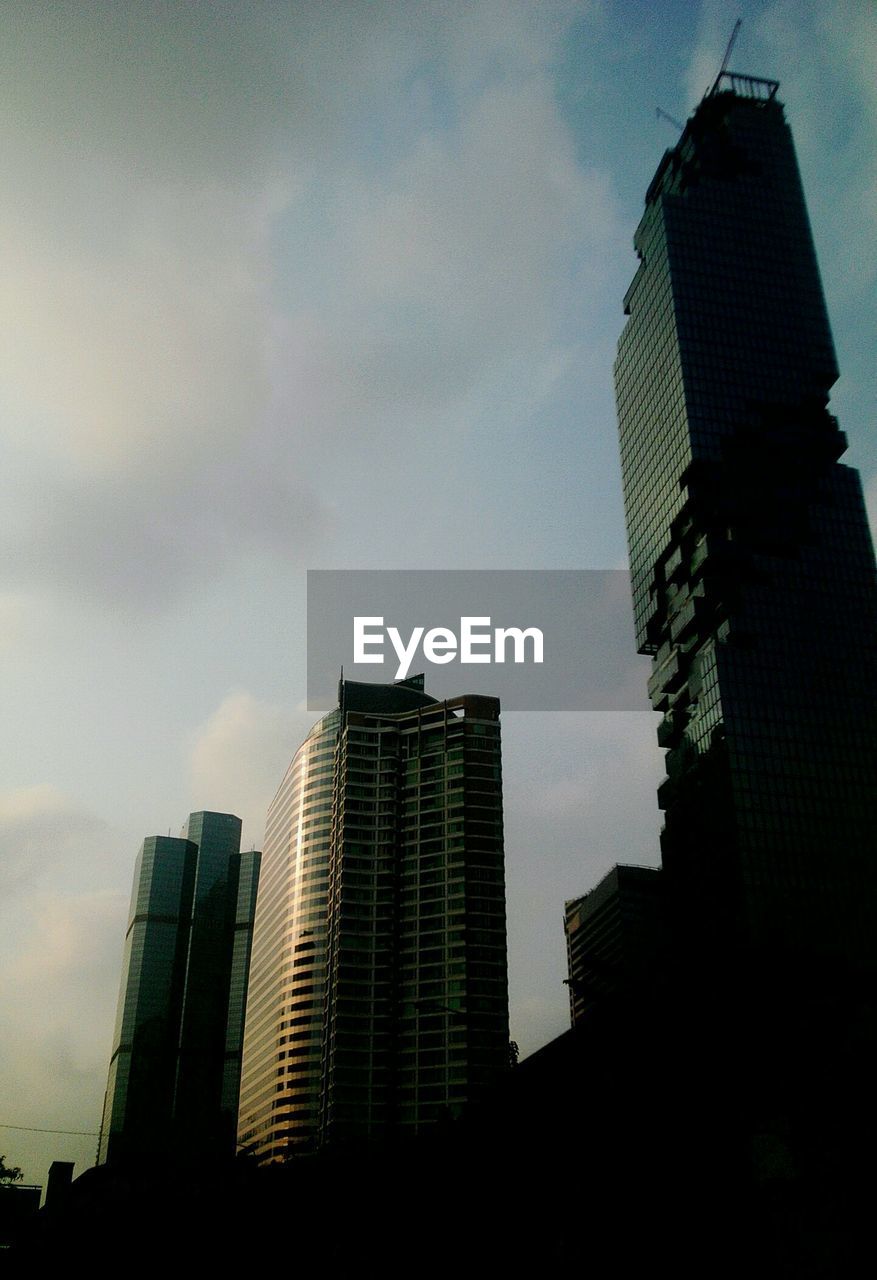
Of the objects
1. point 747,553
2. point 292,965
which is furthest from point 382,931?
point 747,553

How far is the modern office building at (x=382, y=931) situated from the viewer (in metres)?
144

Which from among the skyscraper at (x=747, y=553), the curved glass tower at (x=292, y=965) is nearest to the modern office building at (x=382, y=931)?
the curved glass tower at (x=292, y=965)

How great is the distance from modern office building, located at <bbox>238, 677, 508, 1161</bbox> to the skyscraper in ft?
112

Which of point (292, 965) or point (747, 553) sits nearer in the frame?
point (747, 553)

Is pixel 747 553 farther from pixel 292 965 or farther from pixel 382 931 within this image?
pixel 292 965

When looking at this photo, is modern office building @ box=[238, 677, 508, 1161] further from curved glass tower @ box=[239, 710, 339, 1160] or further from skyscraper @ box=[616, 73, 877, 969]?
skyscraper @ box=[616, 73, 877, 969]

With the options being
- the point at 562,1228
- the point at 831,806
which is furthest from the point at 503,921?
the point at 562,1228

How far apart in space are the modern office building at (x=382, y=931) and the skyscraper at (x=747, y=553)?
34.0 m

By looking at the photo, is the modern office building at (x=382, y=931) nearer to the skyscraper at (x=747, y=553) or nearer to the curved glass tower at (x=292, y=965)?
the curved glass tower at (x=292, y=965)

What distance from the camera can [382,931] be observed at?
158m

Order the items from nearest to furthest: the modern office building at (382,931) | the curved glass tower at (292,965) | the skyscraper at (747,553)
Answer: the skyscraper at (747,553)
the modern office building at (382,931)
the curved glass tower at (292,965)

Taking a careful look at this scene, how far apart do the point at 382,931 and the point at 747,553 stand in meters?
80.0

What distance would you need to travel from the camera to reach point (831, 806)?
406 ft

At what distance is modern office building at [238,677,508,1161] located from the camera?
144m
